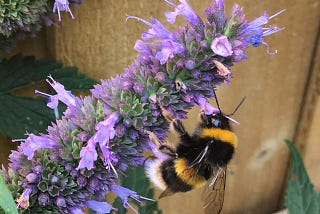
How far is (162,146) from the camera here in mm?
908

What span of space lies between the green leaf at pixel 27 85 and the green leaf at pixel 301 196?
68 centimetres

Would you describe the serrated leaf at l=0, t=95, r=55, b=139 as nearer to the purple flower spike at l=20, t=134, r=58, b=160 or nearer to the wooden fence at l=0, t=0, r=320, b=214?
the wooden fence at l=0, t=0, r=320, b=214

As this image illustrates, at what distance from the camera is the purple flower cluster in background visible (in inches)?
31.7

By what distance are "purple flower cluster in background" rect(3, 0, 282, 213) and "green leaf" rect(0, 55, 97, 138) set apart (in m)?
0.25

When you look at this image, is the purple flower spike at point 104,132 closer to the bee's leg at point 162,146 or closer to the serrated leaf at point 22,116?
the bee's leg at point 162,146

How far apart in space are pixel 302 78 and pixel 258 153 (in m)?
0.29

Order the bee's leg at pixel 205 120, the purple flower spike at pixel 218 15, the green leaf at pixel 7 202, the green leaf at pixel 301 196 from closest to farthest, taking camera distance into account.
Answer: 1. the green leaf at pixel 7 202
2. the purple flower spike at pixel 218 15
3. the bee's leg at pixel 205 120
4. the green leaf at pixel 301 196

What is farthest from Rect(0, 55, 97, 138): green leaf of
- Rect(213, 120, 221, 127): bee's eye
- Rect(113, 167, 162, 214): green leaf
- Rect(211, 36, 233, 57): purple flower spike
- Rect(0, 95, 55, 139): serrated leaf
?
Rect(211, 36, 233, 57): purple flower spike

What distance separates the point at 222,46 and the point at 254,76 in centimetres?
76

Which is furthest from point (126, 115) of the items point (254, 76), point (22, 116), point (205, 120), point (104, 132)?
point (254, 76)

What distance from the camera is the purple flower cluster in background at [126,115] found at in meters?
0.81

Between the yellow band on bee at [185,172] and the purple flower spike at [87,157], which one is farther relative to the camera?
the yellow band on bee at [185,172]

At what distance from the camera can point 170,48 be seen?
80 centimetres

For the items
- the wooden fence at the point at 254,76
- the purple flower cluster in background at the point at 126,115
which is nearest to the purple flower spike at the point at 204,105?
the purple flower cluster in background at the point at 126,115
